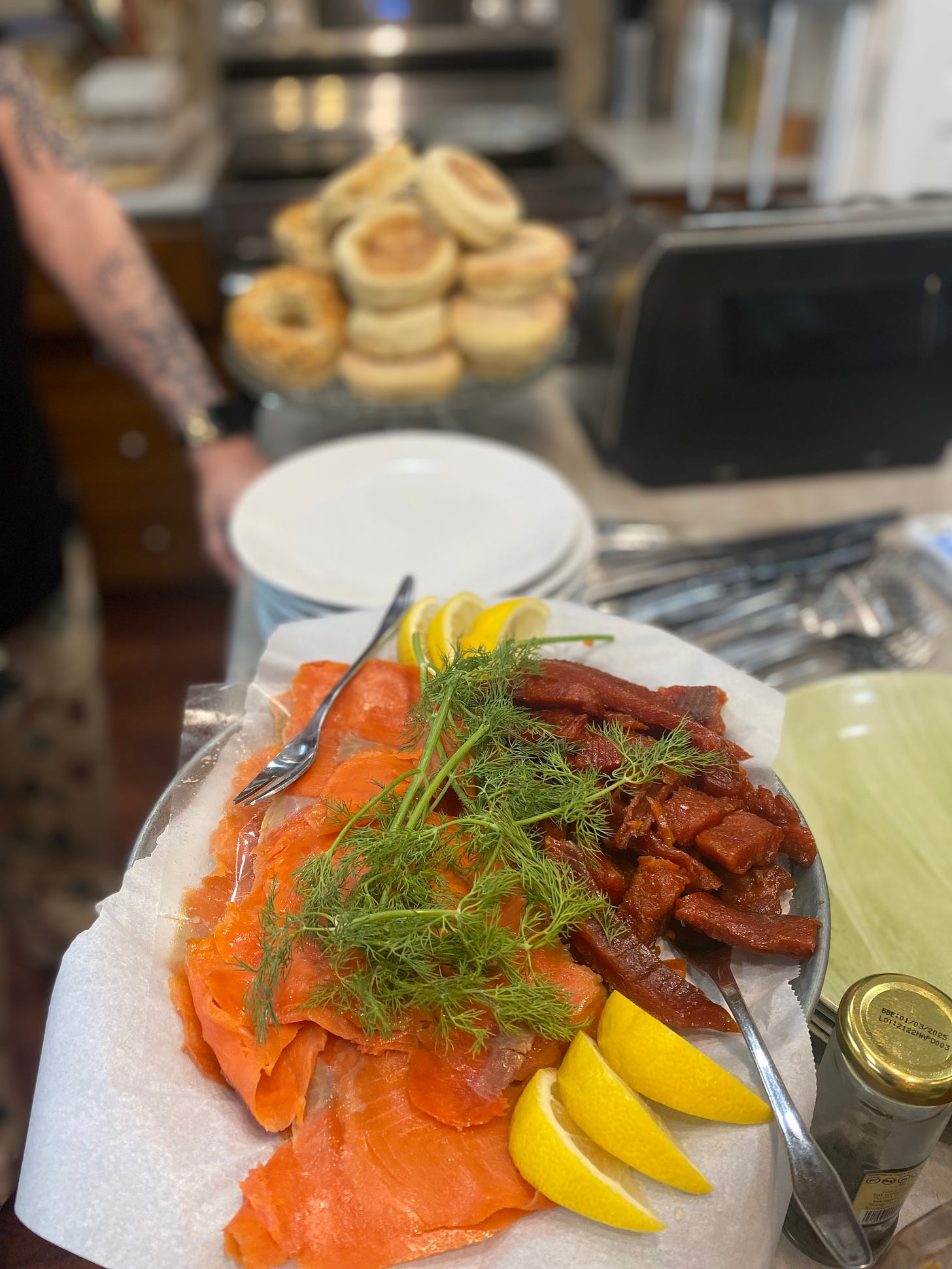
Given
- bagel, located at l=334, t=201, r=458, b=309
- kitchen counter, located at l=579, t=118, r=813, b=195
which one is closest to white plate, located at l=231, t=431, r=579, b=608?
bagel, located at l=334, t=201, r=458, b=309

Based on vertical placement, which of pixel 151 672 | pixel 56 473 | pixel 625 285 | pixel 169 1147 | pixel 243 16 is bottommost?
pixel 151 672

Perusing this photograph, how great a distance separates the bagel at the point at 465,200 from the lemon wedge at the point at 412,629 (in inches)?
30.3

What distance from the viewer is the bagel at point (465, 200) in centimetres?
132

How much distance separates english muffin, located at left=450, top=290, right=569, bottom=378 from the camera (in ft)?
4.39

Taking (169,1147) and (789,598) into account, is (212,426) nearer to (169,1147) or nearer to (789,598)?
(789,598)

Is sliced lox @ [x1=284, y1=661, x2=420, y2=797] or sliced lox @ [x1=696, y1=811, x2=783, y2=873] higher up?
sliced lox @ [x1=696, y1=811, x2=783, y2=873]

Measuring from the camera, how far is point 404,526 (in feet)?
3.67

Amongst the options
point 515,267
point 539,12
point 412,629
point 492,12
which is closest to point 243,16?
point 492,12

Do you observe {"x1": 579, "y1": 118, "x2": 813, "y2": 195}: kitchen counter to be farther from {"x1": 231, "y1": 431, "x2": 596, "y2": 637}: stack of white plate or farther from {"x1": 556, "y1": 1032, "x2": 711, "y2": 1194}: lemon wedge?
{"x1": 556, "y1": 1032, "x2": 711, "y2": 1194}: lemon wedge

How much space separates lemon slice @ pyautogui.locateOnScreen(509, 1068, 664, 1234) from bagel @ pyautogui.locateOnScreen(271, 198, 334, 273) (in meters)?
1.25

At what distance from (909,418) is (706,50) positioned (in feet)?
7.19

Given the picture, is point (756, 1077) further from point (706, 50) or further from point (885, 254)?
point (706, 50)

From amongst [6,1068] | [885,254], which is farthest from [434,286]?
[6,1068]

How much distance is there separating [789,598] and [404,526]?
476 millimetres
